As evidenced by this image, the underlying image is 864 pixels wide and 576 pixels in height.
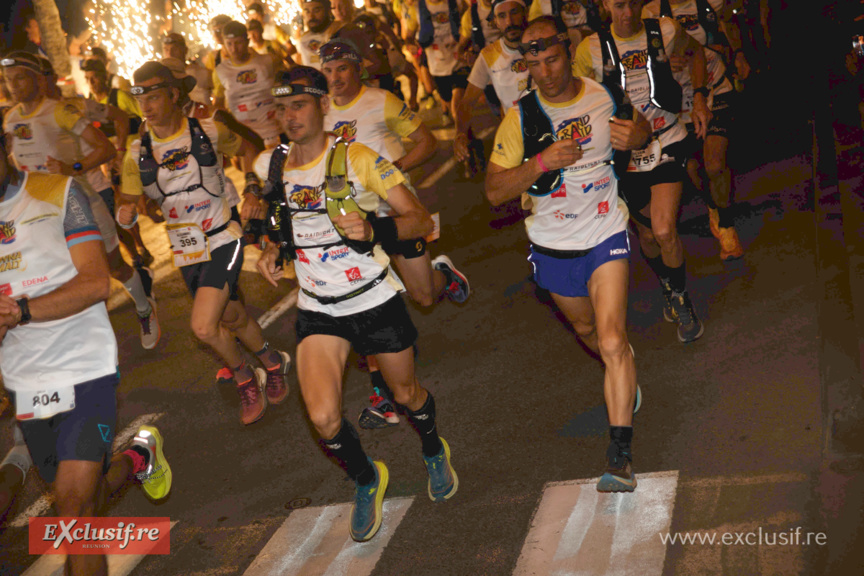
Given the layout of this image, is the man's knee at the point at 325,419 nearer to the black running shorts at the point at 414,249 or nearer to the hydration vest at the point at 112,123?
the black running shorts at the point at 414,249

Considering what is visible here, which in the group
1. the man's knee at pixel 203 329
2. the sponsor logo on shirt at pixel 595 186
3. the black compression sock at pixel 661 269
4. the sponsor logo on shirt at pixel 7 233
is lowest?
the black compression sock at pixel 661 269

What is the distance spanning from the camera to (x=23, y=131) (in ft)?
26.7

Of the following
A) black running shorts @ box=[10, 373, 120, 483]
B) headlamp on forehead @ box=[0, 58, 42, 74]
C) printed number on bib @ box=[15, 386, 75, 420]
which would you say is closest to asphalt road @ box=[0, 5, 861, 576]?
black running shorts @ box=[10, 373, 120, 483]

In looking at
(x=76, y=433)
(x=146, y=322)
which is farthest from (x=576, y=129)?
(x=146, y=322)

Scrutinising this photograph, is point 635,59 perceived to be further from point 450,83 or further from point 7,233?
point 450,83

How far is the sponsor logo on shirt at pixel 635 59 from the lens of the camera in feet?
19.8

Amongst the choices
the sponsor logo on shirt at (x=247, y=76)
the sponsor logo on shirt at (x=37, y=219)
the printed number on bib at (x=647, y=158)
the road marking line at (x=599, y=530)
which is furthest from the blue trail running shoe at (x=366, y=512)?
the sponsor logo on shirt at (x=247, y=76)

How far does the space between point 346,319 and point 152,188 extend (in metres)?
2.52

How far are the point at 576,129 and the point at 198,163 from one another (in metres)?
3.02

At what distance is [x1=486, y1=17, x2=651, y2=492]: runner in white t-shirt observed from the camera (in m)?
4.71

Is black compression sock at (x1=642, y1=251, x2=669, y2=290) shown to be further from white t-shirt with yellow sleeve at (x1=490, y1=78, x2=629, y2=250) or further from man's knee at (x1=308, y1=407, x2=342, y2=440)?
man's knee at (x1=308, y1=407, x2=342, y2=440)

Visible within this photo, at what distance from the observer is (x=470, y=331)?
734 centimetres

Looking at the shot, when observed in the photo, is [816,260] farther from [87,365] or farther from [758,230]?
[87,365]

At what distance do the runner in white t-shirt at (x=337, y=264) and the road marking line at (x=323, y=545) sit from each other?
0.11 meters
